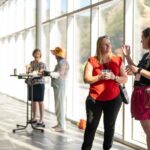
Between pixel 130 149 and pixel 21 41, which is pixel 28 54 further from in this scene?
pixel 130 149

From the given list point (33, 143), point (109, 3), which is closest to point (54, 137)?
point (33, 143)

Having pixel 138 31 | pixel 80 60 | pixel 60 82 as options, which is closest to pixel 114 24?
pixel 138 31

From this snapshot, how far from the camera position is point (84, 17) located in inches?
293

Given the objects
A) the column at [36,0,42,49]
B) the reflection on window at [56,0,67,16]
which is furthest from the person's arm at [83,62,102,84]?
the column at [36,0,42,49]

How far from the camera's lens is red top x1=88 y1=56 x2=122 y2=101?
3.82 meters

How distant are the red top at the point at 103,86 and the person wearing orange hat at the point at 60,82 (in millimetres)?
2192

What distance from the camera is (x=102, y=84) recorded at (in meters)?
3.86

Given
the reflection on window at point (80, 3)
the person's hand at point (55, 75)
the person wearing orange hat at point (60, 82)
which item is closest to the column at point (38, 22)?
the reflection on window at point (80, 3)

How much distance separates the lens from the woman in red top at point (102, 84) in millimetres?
3809

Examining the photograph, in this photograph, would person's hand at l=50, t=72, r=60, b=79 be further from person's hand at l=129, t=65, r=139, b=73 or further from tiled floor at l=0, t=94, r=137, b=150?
person's hand at l=129, t=65, r=139, b=73

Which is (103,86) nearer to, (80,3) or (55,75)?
(55,75)

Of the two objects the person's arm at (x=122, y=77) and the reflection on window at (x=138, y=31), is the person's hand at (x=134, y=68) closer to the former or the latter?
the person's arm at (x=122, y=77)

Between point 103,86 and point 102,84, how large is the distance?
0.02 metres

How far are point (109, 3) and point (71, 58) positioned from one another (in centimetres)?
205
